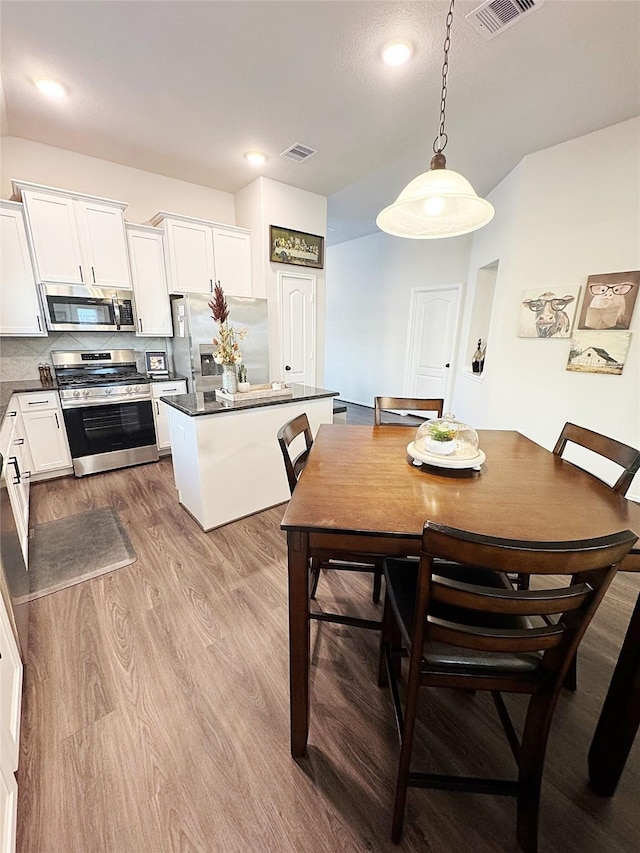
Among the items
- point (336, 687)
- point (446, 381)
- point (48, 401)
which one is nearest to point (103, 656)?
point (336, 687)

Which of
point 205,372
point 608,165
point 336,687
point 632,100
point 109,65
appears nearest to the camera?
point 336,687

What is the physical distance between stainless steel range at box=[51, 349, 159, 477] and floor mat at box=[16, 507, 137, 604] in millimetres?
874

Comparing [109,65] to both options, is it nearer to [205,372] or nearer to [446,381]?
[205,372]

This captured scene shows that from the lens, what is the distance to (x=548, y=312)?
326 cm

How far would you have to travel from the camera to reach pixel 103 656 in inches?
62.1

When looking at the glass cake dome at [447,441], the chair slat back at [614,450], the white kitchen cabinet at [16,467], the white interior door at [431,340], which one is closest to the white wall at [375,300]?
the white interior door at [431,340]

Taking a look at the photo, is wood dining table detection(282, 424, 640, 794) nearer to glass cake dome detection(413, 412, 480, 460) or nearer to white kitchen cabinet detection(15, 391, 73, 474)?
glass cake dome detection(413, 412, 480, 460)

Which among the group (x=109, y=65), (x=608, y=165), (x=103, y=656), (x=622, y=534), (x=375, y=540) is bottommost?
(x=103, y=656)

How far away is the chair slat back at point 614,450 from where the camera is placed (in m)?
1.24

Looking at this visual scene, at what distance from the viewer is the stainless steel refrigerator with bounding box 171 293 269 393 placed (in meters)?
3.56

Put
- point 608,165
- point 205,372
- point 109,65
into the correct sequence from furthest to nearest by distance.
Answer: point 205,372, point 608,165, point 109,65

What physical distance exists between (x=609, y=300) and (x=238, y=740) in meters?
3.95

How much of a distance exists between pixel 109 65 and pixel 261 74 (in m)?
0.99

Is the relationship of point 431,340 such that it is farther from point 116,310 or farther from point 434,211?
point 116,310
